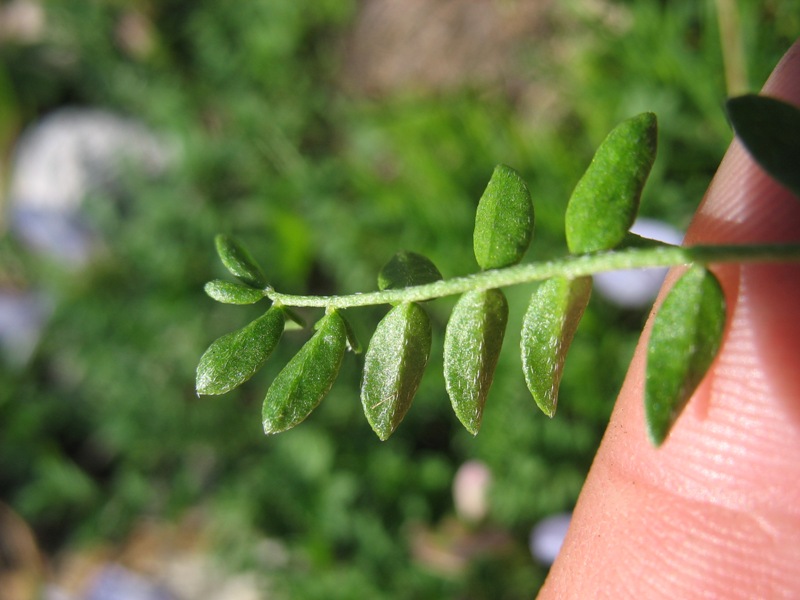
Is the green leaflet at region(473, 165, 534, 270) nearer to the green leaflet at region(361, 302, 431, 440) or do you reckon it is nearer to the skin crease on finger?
the green leaflet at region(361, 302, 431, 440)

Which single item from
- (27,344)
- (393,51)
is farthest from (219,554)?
(393,51)

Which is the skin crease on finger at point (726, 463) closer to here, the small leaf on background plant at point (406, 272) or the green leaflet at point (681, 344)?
the green leaflet at point (681, 344)

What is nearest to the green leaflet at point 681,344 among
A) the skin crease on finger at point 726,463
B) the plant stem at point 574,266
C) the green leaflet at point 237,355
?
the plant stem at point 574,266

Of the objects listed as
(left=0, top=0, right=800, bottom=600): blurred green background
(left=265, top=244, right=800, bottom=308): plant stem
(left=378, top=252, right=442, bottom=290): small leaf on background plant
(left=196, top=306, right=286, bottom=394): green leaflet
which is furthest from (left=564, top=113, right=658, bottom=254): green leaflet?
(left=0, top=0, right=800, bottom=600): blurred green background

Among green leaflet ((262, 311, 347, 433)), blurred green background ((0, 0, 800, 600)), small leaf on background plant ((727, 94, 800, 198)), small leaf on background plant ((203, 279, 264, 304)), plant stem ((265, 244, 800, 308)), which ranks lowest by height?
blurred green background ((0, 0, 800, 600))

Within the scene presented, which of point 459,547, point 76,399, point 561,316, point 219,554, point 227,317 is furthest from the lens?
point 76,399

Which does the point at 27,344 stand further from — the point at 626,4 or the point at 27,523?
the point at 626,4
